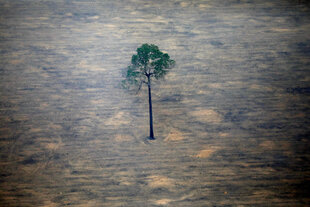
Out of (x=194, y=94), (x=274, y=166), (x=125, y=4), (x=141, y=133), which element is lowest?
(x=274, y=166)

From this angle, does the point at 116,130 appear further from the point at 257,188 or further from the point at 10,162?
the point at 257,188

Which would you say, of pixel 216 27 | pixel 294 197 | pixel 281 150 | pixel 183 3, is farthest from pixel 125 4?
pixel 294 197

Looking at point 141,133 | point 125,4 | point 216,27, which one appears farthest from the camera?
point 125,4

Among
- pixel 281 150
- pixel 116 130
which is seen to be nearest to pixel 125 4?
pixel 116 130

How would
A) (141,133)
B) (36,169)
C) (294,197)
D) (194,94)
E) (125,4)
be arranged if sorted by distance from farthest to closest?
1. (125,4)
2. (194,94)
3. (141,133)
4. (36,169)
5. (294,197)

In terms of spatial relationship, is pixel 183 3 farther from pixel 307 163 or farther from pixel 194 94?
pixel 307 163

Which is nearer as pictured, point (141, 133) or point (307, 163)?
point (307, 163)

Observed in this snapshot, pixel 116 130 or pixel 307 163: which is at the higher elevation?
pixel 116 130
